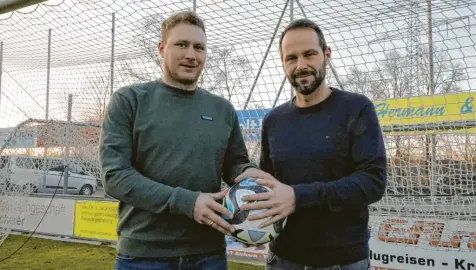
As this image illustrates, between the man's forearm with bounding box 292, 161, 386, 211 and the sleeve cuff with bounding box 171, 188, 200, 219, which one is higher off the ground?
the man's forearm with bounding box 292, 161, 386, 211

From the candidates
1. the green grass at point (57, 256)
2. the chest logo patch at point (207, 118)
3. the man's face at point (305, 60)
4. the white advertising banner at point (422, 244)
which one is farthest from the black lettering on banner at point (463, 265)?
the chest logo patch at point (207, 118)

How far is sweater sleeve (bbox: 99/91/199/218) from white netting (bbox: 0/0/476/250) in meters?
2.03

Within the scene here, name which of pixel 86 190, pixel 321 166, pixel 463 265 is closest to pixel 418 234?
pixel 463 265

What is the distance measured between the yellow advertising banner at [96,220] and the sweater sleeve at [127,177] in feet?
17.8

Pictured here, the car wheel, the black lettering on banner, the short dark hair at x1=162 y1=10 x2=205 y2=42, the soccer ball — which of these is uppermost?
the short dark hair at x1=162 y1=10 x2=205 y2=42

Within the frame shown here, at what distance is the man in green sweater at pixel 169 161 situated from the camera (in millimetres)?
1848

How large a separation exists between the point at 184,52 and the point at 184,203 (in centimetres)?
71

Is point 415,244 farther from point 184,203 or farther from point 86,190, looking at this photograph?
point 86,190

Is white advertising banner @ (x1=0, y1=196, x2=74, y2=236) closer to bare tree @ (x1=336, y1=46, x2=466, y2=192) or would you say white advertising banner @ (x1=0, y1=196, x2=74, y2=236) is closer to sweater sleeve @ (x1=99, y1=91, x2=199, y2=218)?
bare tree @ (x1=336, y1=46, x2=466, y2=192)

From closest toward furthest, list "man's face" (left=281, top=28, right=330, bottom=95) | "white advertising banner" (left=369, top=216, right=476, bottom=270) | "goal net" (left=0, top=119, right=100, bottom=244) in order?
"man's face" (left=281, top=28, right=330, bottom=95), "white advertising banner" (left=369, top=216, right=476, bottom=270), "goal net" (left=0, top=119, right=100, bottom=244)

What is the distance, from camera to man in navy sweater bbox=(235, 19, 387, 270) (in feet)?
6.08

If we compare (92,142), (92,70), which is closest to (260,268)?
(92,142)

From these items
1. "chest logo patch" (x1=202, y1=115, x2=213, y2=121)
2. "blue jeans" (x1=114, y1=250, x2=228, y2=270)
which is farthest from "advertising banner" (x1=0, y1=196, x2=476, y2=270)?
"chest logo patch" (x1=202, y1=115, x2=213, y2=121)

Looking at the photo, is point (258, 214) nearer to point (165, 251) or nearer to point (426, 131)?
point (165, 251)
